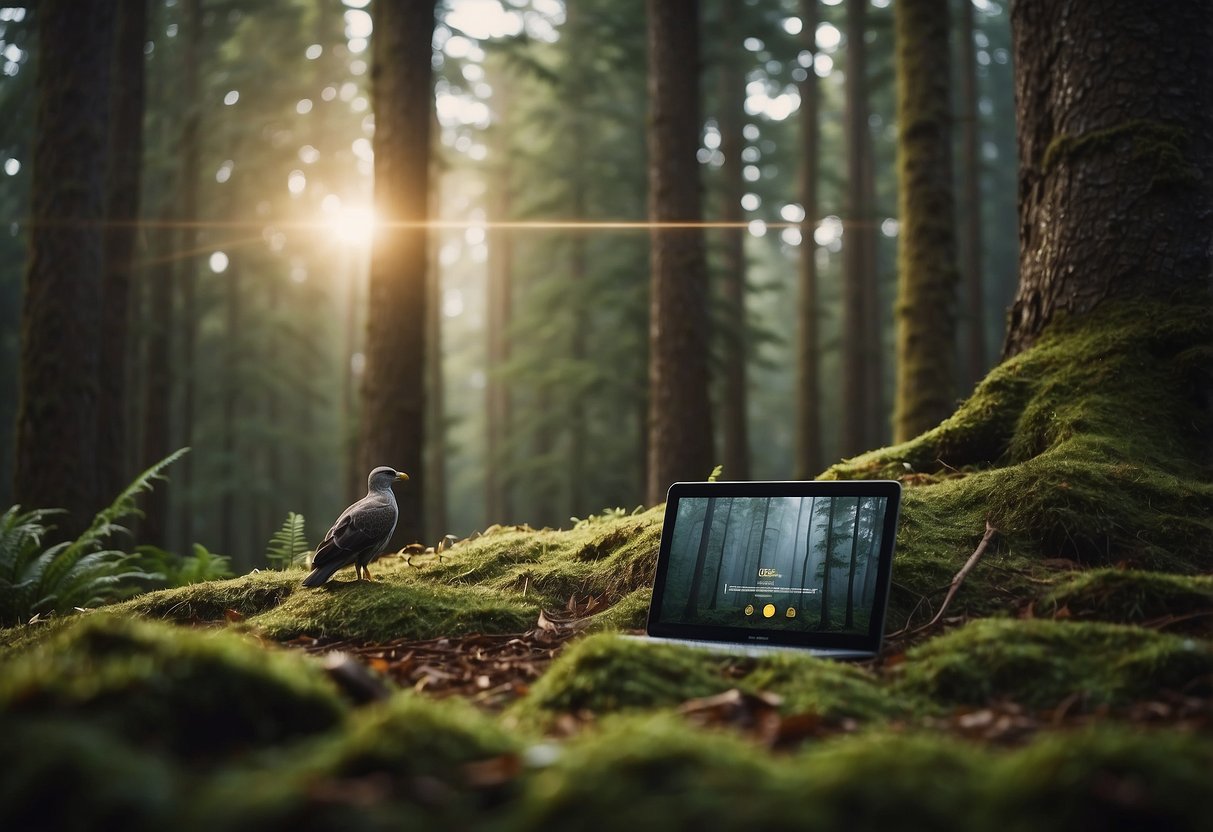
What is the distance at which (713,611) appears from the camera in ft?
12.0

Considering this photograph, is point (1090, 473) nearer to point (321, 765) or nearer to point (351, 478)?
point (321, 765)

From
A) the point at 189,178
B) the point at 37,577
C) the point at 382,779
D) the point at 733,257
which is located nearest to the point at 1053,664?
the point at 382,779

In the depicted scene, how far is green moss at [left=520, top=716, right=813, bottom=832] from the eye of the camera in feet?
4.50

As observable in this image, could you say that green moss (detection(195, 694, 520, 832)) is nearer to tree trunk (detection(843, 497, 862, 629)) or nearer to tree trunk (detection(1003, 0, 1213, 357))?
tree trunk (detection(843, 497, 862, 629))

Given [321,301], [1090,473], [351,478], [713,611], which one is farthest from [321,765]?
[321,301]

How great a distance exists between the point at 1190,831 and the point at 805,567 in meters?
2.13

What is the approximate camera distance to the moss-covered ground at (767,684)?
146 cm

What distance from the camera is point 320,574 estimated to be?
181 inches

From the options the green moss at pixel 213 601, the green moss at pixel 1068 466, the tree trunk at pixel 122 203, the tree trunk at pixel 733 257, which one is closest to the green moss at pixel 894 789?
the green moss at pixel 1068 466

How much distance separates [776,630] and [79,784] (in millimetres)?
2508

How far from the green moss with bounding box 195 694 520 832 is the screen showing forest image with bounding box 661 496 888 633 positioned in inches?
67.3

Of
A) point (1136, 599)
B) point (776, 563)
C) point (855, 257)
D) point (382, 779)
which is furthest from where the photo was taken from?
point (855, 257)

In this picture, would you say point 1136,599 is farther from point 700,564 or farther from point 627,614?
point 627,614

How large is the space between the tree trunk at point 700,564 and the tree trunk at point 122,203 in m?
9.30
